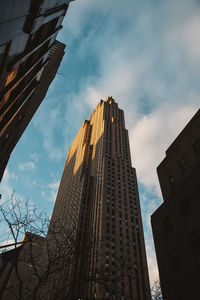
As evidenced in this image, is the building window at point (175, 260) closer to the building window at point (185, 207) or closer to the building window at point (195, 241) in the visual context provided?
the building window at point (195, 241)

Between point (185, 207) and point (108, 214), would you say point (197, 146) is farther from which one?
point (108, 214)

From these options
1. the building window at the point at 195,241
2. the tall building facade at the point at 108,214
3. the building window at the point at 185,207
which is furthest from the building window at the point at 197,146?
the tall building facade at the point at 108,214

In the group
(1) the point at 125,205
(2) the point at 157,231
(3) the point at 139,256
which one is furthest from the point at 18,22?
(1) the point at 125,205

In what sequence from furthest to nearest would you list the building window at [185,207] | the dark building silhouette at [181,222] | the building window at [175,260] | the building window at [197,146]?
the building window at [197,146] < the building window at [185,207] < the building window at [175,260] < the dark building silhouette at [181,222]

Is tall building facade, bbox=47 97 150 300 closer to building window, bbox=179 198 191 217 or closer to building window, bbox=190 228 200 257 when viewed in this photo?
building window, bbox=179 198 191 217

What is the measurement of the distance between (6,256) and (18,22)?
22.0 metres

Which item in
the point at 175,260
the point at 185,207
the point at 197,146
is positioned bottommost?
the point at 175,260

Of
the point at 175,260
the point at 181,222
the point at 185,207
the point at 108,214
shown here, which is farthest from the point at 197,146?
the point at 108,214

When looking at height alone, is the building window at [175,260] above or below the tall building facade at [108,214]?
below

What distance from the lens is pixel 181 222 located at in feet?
44.6

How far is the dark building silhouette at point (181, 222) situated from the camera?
11.8 m

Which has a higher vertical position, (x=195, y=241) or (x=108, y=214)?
(x=108, y=214)

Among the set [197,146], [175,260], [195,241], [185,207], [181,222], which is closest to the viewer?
[195,241]

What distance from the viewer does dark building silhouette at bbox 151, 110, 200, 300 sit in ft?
38.7
